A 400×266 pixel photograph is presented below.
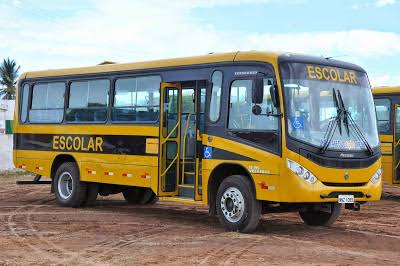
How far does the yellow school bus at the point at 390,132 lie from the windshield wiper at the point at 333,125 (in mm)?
6899

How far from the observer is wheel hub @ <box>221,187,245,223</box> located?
11.6 m

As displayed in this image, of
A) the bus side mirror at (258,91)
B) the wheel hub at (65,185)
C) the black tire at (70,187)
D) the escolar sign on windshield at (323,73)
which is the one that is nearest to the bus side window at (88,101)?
the black tire at (70,187)

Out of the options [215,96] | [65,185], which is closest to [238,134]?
[215,96]

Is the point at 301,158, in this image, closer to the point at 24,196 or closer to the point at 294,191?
the point at 294,191

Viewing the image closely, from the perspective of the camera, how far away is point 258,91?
11148 millimetres

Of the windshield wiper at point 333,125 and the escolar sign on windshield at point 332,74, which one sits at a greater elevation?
the escolar sign on windshield at point 332,74

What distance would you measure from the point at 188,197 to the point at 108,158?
2501 mm

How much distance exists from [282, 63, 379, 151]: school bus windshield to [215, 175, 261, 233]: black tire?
48.9 inches

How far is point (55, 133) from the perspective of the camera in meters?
16.1

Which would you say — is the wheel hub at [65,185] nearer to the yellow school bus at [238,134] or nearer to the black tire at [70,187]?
the black tire at [70,187]

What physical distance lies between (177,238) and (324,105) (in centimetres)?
314

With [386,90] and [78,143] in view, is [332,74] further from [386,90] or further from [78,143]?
[386,90]

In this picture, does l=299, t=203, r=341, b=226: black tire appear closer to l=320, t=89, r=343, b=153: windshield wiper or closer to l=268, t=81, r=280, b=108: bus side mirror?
l=320, t=89, r=343, b=153: windshield wiper

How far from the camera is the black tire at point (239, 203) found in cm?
1141
